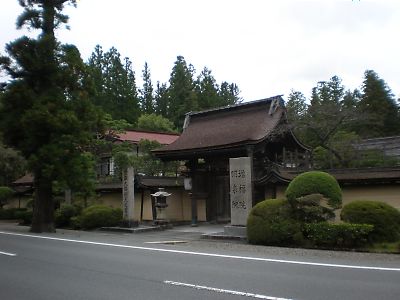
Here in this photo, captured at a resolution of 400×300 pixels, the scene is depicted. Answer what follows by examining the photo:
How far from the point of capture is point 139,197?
3077 cm

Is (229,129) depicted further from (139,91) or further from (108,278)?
(139,91)

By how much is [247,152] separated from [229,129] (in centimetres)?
342

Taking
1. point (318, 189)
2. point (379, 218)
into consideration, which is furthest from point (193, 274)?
point (318, 189)

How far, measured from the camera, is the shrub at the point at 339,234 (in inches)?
584

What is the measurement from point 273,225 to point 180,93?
49743 millimetres

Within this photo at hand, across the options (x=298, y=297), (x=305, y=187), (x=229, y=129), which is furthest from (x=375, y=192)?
(x=298, y=297)

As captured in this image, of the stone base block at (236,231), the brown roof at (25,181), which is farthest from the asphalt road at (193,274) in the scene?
the brown roof at (25,181)

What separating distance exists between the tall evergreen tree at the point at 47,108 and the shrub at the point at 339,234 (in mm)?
13204

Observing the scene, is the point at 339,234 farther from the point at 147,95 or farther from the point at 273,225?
the point at 147,95

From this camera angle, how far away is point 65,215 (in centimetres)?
2912

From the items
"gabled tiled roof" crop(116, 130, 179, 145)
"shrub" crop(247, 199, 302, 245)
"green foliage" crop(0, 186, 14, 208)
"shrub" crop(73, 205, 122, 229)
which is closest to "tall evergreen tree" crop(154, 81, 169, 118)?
"gabled tiled roof" crop(116, 130, 179, 145)

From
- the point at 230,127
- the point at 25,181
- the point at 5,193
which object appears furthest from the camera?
the point at 25,181

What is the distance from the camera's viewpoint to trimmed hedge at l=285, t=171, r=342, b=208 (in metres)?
16.8

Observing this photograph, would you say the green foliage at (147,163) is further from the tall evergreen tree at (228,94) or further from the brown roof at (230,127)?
the tall evergreen tree at (228,94)
